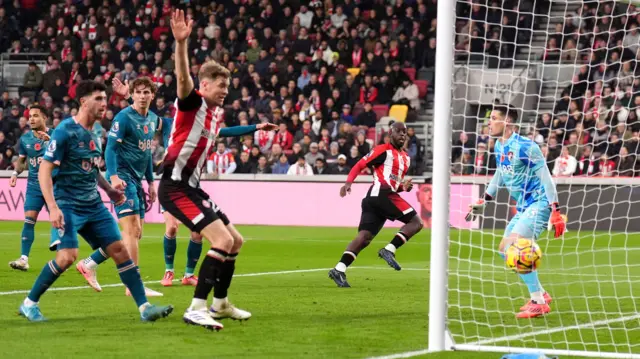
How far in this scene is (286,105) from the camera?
26297mm

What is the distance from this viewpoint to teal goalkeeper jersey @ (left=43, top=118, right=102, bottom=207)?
817cm

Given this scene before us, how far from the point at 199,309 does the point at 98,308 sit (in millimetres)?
1735

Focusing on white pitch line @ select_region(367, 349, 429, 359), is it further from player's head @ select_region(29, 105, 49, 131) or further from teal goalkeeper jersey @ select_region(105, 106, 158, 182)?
player's head @ select_region(29, 105, 49, 131)

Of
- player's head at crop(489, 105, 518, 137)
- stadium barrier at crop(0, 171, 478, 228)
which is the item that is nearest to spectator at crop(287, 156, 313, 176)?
stadium barrier at crop(0, 171, 478, 228)

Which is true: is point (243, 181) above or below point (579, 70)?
below

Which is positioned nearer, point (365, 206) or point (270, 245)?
point (365, 206)

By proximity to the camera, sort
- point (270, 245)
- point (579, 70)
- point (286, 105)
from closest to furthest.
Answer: point (270, 245) → point (579, 70) → point (286, 105)

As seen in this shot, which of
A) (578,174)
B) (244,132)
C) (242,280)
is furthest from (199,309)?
(578,174)

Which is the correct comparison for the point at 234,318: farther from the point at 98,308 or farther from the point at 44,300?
the point at 44,300

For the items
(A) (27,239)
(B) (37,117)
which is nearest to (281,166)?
(A) (27,239)

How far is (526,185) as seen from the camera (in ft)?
31.7

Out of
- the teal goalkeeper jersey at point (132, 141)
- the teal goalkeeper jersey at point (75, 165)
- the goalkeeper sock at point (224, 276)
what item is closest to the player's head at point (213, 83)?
the teal goalkeeper jersey at point (75, 165)

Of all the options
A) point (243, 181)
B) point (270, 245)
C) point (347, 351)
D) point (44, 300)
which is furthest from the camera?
point (243, 181)

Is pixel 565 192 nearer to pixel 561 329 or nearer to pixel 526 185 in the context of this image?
pixel 526 185
